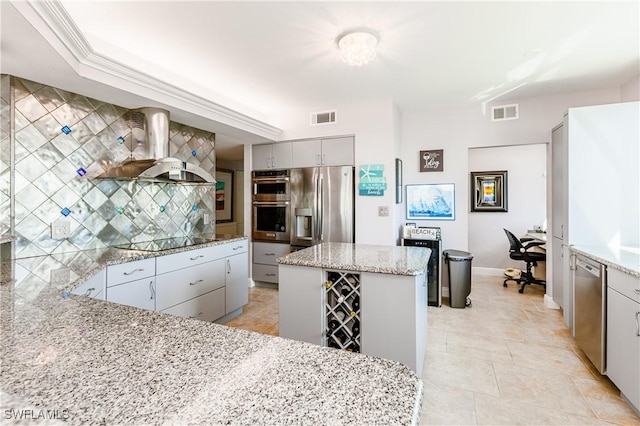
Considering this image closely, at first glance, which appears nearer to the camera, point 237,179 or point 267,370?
point 267,370

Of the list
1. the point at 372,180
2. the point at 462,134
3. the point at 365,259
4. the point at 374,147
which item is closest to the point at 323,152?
the point at 374,147

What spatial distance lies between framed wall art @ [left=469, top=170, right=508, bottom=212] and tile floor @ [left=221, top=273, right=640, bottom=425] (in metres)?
2.37

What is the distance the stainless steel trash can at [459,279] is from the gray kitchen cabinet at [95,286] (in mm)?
3487

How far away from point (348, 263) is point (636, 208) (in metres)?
2.59

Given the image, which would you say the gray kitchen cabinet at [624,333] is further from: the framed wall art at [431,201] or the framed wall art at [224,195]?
the framed wall art at [224,195]

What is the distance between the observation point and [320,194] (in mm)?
4125

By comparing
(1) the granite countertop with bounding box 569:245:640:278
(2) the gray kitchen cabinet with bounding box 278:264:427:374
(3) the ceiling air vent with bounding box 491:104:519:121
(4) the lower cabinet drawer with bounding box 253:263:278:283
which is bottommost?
(4) the lower cabinet drawer with bounding box 253:263:278:283

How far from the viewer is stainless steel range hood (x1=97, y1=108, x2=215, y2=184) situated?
2.56 metres

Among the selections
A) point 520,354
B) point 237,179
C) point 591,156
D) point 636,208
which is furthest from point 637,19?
point 237,179

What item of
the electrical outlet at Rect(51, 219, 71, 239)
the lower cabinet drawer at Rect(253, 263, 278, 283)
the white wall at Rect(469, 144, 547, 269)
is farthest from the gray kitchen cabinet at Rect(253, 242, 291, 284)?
the white wall at Rect(469, 144, 547, 269)

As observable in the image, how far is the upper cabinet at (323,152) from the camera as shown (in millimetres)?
4016

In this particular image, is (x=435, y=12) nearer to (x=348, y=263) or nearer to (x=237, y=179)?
(x=348, y=263)

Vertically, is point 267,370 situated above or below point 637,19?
below

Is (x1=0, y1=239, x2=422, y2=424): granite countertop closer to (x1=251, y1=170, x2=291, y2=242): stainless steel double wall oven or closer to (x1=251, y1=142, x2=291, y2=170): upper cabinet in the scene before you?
(x1=251, y1=170, x2=291, y2=242): stainless steel double wall oven
